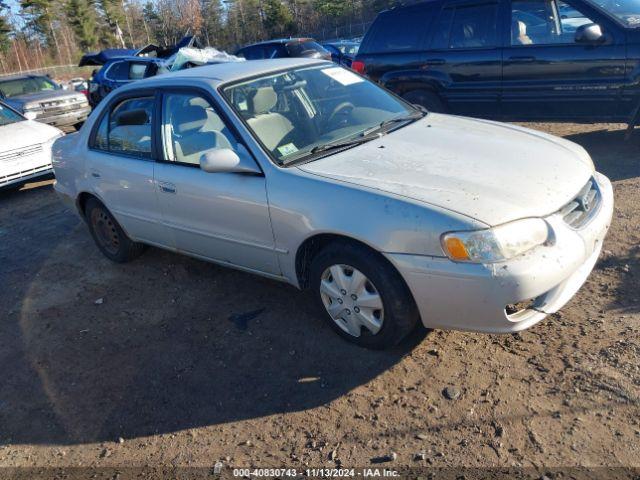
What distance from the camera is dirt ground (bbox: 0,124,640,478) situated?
2.60 meters

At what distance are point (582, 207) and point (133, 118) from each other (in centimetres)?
332

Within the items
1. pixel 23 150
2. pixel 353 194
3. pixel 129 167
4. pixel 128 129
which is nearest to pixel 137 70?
pixel 23 150

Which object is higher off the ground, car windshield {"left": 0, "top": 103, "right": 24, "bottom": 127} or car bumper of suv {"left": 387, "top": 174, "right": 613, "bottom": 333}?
car windshield {"left": 0, "top": 103, "right": 24, "bottom": 127}

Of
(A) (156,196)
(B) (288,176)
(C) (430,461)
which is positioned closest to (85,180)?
(A) (156,196)

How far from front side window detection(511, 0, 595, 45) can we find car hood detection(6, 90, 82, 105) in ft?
35.5

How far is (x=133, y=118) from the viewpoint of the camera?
4.39m

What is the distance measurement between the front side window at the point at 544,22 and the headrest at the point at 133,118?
15.1ft

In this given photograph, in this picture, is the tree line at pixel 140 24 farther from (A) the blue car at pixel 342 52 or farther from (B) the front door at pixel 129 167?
(B) the front door at pixel 129 167

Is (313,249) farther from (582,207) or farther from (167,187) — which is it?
(582,207)

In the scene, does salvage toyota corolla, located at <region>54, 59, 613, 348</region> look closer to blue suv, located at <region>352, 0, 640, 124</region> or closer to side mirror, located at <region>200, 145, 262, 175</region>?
side mirror, located at <region>200, 145, 262, 175</region>

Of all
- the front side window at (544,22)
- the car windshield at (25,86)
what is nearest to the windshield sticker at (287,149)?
the front side window at (544,22)

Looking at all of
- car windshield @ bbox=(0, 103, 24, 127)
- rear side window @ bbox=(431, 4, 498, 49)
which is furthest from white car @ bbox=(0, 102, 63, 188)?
rear side window @ bbox=(431, 4, 498, 49)

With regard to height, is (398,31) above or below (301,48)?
above

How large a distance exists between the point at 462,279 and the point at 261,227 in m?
1.34
